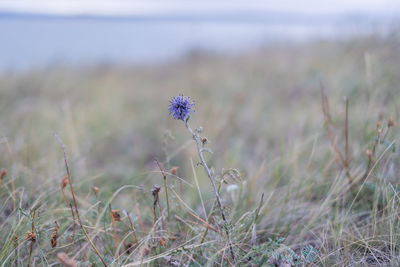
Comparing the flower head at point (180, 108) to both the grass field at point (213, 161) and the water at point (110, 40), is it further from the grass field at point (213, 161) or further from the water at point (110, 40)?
the water at point (110, 40)

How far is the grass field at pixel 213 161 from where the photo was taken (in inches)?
59.8

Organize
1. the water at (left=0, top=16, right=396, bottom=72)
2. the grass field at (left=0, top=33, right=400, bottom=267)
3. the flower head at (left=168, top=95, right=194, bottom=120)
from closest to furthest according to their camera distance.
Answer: the flower head at (left=168, top=95, right=194, bottom=120) < the grass field at (left=0, top=33, right=400, bottom=267) < the water at (left=0, top=16, right=396, bottom=72)

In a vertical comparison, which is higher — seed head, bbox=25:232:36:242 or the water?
the water

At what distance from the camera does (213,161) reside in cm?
243

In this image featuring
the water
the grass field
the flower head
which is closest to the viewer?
the flower head

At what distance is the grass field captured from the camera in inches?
59.8

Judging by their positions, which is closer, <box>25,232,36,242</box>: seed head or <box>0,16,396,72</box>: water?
<box>25,232,36,242</box>: seed head

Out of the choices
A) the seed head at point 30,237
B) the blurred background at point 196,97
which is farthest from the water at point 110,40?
the seed head at point 30,237

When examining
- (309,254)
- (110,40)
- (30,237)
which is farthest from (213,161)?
(110,40)

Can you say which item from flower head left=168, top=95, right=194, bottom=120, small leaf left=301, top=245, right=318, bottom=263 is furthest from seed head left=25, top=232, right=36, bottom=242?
small leaf left=301, top=245, right=318, bottom=263

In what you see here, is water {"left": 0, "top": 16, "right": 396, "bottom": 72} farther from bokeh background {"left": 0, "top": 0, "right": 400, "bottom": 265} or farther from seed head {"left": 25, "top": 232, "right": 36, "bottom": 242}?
seed head {"left": 25, "top": 232, "right": 36, "bottom": 242}

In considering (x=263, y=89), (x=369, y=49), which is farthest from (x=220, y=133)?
(x=369, y=49)

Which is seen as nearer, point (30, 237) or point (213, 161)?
point (30, 237)

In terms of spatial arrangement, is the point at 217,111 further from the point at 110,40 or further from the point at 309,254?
the point at 110,40
